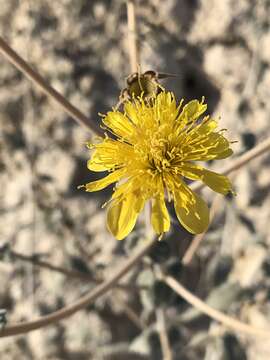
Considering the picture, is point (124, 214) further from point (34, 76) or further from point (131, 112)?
point (34, 76)

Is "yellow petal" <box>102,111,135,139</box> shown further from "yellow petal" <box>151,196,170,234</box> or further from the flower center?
"yellow petal" <box>151,196,170,234</box>

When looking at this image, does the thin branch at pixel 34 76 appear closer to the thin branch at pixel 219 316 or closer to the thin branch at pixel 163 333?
the thin branch at pixel 219 316

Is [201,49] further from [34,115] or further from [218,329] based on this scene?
[218,329]

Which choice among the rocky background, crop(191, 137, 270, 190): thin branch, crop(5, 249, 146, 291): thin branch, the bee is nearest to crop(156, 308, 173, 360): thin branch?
crop(5, 249, 146, 291): thin branch

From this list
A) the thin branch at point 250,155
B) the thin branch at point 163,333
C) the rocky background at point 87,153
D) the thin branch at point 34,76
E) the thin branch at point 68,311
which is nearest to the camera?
the thin branch at point 68,311

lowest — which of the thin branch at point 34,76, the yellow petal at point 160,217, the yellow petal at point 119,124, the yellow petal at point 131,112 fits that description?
the yellow petal at point 160,217

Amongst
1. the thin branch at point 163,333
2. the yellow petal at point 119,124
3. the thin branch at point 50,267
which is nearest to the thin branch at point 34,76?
the yellow petal at point 119,124

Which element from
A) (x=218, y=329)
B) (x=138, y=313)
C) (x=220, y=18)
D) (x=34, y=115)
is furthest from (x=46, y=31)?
(x=218, y=329)
